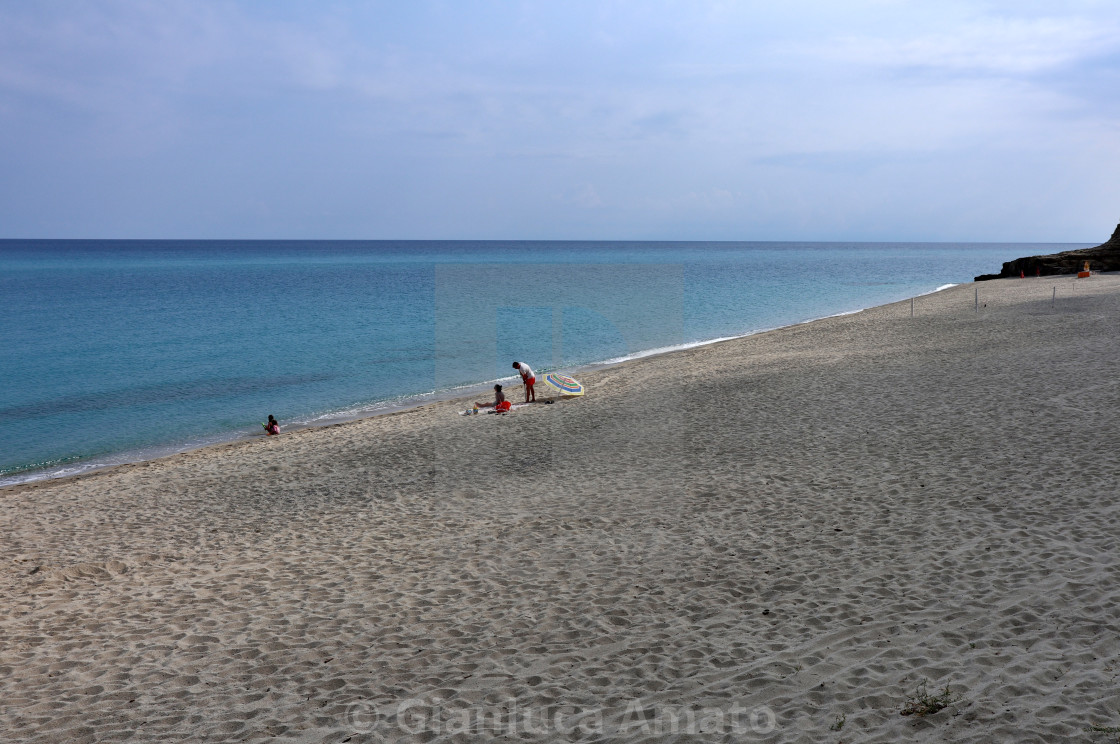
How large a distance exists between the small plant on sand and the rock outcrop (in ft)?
156

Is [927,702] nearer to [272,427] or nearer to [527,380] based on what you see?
[527,380]

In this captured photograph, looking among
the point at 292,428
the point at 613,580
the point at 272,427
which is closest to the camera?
the point at 613,580

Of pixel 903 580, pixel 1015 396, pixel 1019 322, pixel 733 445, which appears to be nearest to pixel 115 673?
pixel 903 580

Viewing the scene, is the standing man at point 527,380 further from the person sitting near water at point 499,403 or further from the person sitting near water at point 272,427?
the person sitting near water at point 272,427

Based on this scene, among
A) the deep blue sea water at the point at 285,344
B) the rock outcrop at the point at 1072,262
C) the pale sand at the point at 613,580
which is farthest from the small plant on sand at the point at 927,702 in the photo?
the rock outcrop at the point at 1072,262

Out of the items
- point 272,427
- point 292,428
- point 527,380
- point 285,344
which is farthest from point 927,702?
point 285,344

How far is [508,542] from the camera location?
887cm

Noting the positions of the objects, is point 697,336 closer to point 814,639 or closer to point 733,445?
point 733,445

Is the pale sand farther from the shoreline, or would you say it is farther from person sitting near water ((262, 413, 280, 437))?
person sitting near water ((262, 413, 280, 437))

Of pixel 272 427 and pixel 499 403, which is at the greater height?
pixel 499 403

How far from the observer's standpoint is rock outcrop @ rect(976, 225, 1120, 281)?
4212 centimetres

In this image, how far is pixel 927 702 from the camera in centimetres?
479

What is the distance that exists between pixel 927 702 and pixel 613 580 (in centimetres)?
335

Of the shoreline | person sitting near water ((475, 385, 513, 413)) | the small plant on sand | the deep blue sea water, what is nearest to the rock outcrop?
the deep blue sea water
